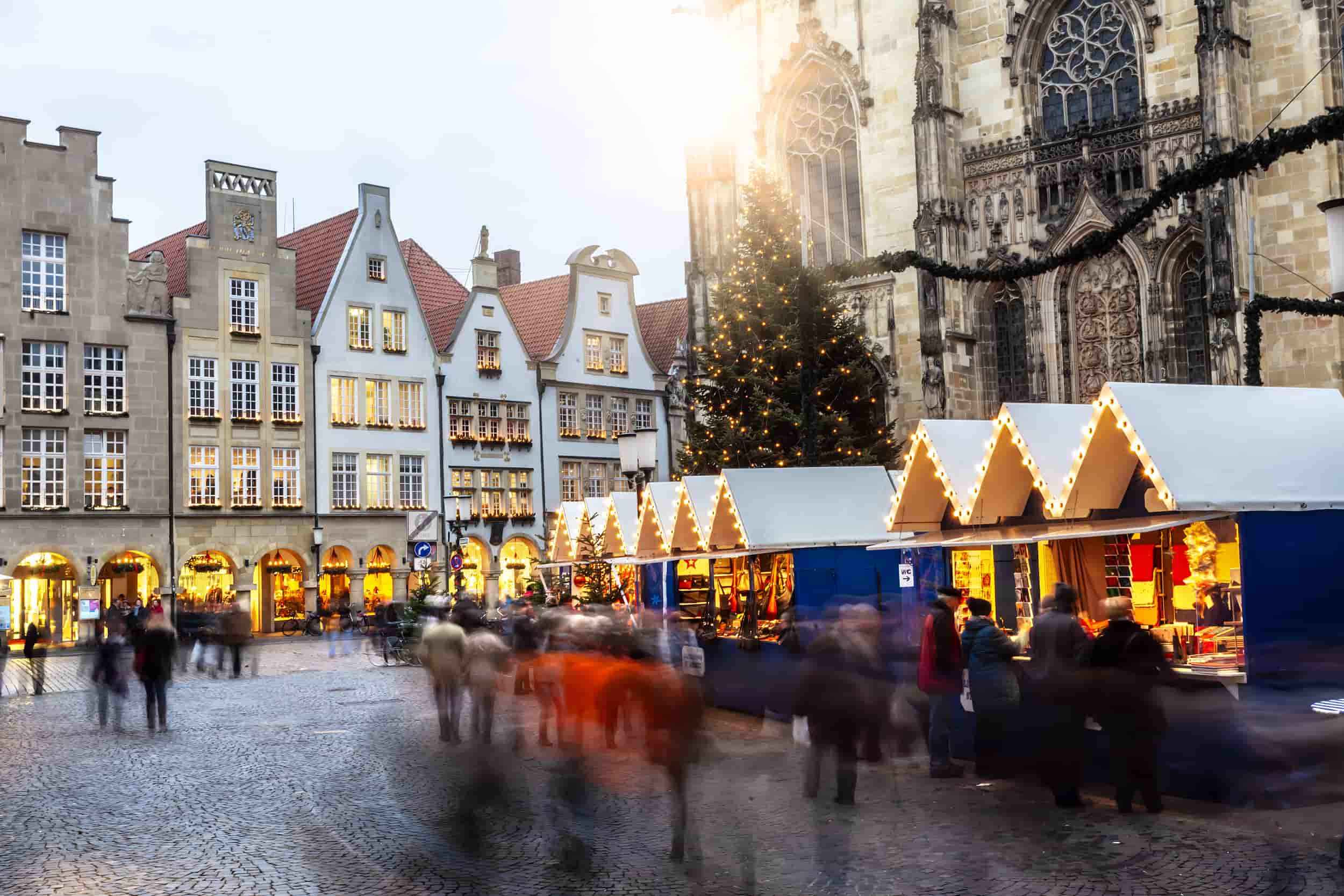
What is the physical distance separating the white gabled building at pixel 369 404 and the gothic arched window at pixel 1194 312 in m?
24.9

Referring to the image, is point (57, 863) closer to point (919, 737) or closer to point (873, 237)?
point (919, 737)

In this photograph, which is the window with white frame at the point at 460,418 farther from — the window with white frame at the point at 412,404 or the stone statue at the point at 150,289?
the stone statue at the point at 150,289

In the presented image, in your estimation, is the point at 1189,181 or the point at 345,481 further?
the point at 345,481

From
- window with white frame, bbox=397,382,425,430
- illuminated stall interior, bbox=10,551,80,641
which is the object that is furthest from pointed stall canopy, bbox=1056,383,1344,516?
window with white frame, bbox=397,382,425,430

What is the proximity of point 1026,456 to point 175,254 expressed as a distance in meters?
42.7

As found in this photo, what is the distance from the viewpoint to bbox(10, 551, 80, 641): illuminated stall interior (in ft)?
144

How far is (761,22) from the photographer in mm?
45938

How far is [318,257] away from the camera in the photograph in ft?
175

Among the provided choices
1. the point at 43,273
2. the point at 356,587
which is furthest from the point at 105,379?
the point at 356,587

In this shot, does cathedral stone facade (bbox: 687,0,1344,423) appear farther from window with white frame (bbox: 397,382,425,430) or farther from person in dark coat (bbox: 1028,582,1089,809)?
person in dark coat (bbox: 1028,582,1089,809)

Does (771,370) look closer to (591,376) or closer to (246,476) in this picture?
(246,476)

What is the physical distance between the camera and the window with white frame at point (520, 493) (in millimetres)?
54438

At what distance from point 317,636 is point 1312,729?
4022 cm

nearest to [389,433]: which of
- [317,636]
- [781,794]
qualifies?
[317,636]
